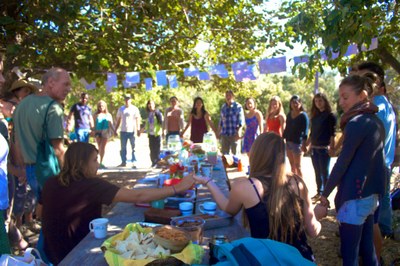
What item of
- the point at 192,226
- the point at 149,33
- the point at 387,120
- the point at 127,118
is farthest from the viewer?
the point at 127,118

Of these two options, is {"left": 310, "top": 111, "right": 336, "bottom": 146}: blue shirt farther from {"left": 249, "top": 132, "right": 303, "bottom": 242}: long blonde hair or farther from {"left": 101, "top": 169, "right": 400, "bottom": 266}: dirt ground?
{"left": 249, "top": 132, "right": 303, "bottom": 242}: long blonde hair

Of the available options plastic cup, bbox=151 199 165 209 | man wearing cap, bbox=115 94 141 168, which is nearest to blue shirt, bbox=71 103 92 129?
man wearing cap, bbox=115 94 141 168

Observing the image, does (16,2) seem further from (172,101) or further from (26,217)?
(172,101)

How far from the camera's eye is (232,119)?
25.9ft

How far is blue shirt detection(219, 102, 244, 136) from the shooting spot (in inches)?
309

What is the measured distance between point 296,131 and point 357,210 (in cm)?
385

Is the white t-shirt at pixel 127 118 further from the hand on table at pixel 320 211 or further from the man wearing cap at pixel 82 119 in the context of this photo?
the hand on table at pixel 320 211

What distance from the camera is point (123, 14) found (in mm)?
6672

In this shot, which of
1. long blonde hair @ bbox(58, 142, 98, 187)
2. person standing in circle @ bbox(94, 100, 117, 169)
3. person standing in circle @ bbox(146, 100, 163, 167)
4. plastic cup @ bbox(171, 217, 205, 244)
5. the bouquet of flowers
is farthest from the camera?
person standing in circle @ bbox(94, 100, 117, 169)

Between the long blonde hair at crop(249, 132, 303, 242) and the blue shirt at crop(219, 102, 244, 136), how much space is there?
18.5 feet

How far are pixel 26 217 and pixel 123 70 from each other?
4004 mm

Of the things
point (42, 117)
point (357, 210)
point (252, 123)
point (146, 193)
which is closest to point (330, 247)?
point (357, 210)

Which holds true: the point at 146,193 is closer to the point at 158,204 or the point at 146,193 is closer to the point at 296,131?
the point at 158,204

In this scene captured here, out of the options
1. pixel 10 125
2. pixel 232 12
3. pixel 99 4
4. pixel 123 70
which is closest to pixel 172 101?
pixel 123 70
